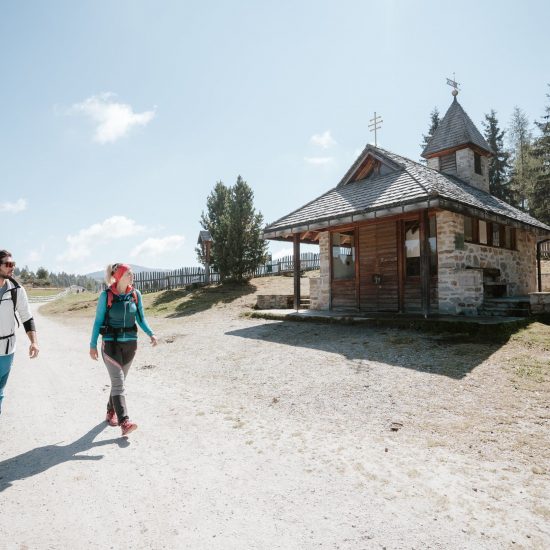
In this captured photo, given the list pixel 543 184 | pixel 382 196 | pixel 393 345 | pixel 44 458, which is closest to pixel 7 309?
pixel 44 458

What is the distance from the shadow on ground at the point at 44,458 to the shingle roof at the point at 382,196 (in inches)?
330

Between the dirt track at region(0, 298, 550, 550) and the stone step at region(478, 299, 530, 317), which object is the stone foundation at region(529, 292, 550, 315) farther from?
the dirt track at region(0, 298, 550, 550)

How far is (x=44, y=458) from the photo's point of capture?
3.41 m

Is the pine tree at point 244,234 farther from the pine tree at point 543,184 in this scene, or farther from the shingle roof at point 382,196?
the pine tree at point 543,184

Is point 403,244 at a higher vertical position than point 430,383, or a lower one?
higher

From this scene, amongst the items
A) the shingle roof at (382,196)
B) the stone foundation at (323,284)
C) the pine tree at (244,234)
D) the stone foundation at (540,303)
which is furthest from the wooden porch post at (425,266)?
the pine tree at (244,234)

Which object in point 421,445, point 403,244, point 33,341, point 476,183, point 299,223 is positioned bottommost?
point 421,445

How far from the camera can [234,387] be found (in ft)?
19.1

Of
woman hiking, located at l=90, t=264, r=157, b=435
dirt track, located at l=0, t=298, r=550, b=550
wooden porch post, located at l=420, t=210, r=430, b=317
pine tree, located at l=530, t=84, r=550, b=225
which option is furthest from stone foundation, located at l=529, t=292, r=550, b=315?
pine tree, located at l=530, t=84, r=550, b=225

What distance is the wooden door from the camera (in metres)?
11.6

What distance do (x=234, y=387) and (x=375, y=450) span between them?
275 cm

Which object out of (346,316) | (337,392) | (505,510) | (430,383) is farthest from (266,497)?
(346,316)

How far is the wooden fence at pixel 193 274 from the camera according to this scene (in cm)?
2630

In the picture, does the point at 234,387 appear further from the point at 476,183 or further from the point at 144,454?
the point at 476,183
